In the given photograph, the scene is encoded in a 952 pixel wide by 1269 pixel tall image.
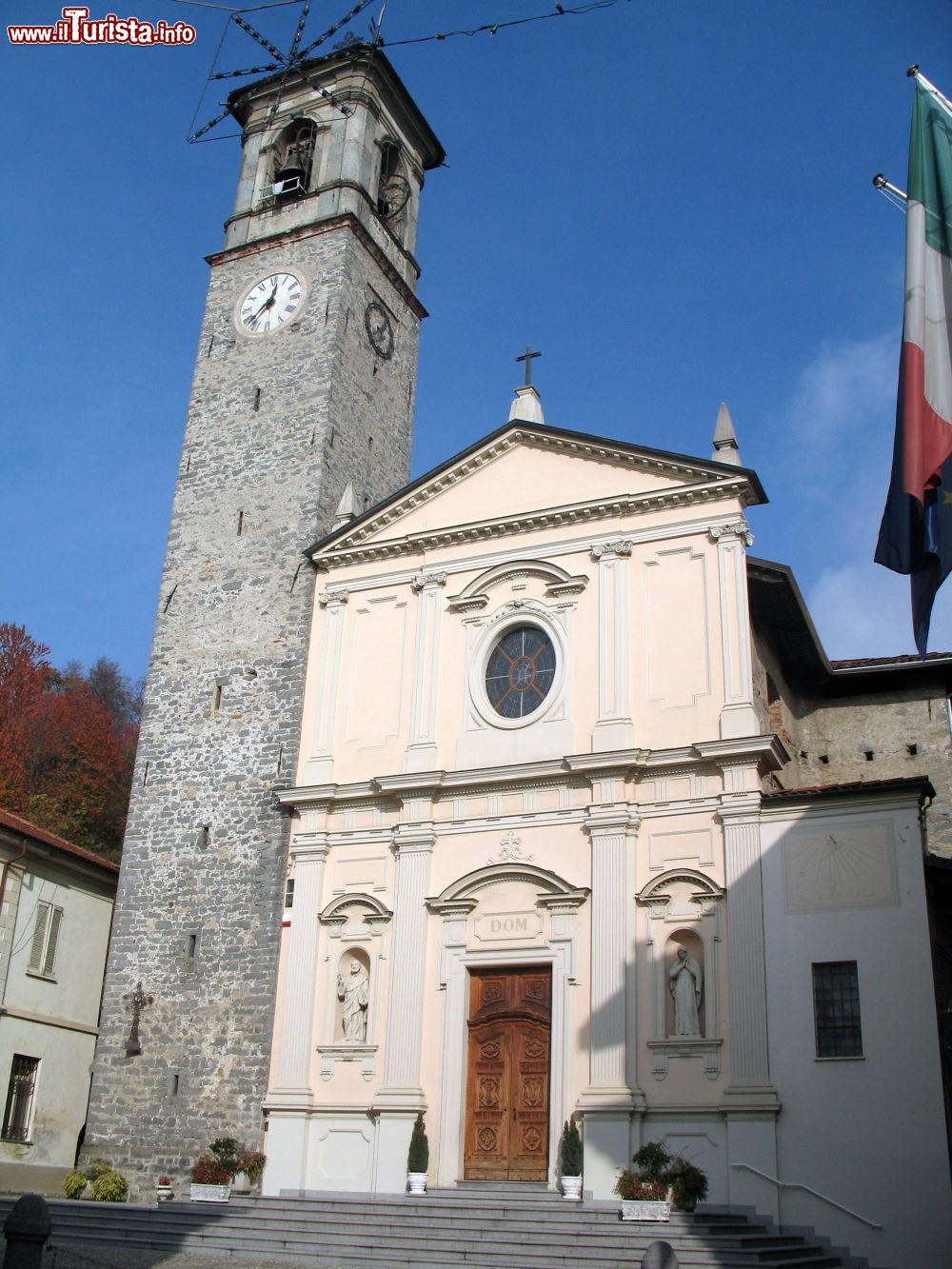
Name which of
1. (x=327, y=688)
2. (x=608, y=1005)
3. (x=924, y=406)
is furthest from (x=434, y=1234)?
(x=924, y=406)

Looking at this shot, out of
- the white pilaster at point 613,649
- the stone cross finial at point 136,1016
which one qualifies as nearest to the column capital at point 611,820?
the white pilaster at point 613,649

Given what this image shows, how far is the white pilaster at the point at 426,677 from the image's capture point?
2106cm

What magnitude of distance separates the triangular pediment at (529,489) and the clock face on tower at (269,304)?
563 centimetres

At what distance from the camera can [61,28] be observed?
58.3 feet

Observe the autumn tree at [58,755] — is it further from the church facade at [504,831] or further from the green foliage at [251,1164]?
the green foliage at [251,1164]

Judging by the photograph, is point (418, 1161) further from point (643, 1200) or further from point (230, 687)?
point (230, 687)

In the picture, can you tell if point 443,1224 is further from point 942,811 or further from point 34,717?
point 34,717

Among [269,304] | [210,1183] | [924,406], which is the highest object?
[269,304]

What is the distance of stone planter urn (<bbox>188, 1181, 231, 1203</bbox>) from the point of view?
18.1 m

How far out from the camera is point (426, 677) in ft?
71.4

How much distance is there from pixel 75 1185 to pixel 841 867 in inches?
492

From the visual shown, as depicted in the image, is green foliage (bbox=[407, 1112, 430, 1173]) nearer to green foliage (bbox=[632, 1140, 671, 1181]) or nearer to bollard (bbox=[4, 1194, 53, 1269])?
green foliage (bbox=[632, 1140, 671, 1181])

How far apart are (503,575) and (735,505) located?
4.07 meters

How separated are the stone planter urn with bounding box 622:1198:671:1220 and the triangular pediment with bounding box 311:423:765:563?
10.4 m
